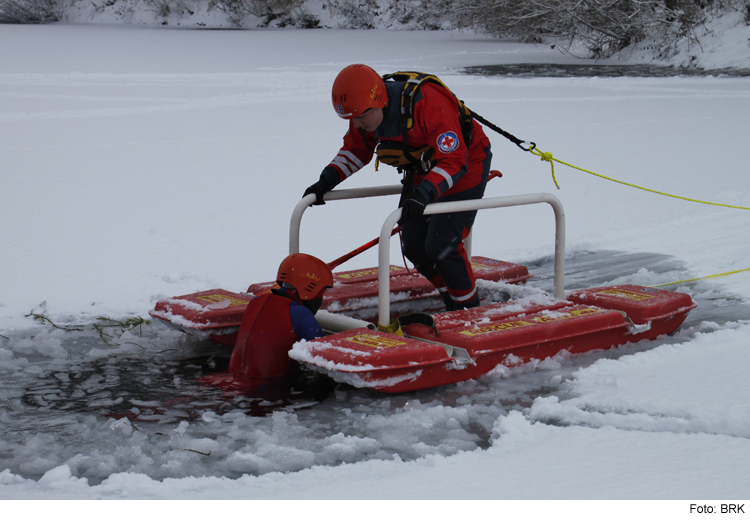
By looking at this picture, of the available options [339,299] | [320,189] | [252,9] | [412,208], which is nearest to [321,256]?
[339,299]

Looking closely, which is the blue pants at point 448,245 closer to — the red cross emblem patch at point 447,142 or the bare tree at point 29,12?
the red cross emblem patch at point 447,142

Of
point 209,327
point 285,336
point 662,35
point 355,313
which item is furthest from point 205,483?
point 662,35

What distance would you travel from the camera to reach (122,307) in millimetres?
3848

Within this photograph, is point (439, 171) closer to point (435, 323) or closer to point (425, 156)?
point (425, 156)

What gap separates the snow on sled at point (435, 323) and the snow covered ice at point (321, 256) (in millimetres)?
91

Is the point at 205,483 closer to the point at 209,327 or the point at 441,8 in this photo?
the point at 209,327

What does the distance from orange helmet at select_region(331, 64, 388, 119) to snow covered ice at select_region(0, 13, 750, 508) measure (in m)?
1.09

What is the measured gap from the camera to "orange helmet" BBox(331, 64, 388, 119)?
2.97 m

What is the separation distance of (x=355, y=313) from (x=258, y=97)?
6300 millimetres

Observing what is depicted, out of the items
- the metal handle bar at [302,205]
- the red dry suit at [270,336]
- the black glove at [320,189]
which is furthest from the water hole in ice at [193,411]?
the black glove at [320,189]

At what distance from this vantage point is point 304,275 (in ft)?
9.89

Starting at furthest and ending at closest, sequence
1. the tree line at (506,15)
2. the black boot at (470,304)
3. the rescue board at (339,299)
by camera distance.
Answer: the tree line at (506,15) → the black boot at (470,304) → the rescue board at (339,299)

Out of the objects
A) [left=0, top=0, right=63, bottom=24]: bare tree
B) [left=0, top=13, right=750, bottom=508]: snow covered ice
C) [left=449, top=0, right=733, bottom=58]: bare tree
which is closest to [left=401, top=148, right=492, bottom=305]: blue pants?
[left=0, top=13, right=750, bottom=508]: snow covered ice

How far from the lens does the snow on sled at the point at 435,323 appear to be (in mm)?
2709
